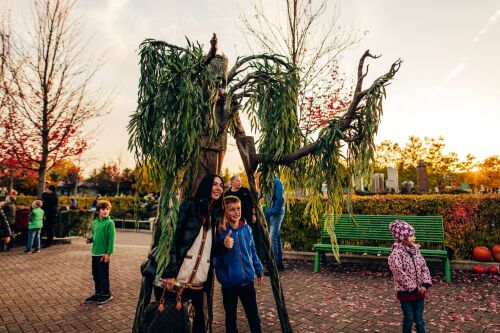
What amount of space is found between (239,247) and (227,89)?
1973mm

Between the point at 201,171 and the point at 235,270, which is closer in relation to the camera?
the point at 235,270

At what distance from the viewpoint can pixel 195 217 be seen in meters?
3.03

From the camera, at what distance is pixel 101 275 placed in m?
5.04

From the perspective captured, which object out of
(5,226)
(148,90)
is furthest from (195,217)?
(5,226)

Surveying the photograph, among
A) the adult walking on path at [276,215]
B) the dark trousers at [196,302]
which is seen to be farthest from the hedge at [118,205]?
the dark trousers at [196,302]

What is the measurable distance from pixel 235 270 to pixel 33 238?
9.67 m

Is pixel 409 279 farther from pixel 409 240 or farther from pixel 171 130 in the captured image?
pixel 171 130

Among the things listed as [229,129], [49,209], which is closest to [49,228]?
[49,209]

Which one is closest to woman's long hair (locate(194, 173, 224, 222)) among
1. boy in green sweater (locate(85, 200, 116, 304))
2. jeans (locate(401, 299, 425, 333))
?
jeans (locate(401, 299, 425, 333))

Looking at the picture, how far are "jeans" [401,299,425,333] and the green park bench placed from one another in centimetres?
298

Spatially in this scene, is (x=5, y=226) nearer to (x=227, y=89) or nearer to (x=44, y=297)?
(x=44, y=297)

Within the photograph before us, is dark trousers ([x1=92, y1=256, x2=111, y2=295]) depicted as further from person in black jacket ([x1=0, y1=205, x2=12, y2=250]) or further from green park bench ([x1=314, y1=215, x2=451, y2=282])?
person in black jacket ([x1=0, y1=205, x2=12, y2=250])

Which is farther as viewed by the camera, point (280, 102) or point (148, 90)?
point (280, 102)

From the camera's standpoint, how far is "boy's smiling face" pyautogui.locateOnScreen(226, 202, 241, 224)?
3195 mm
